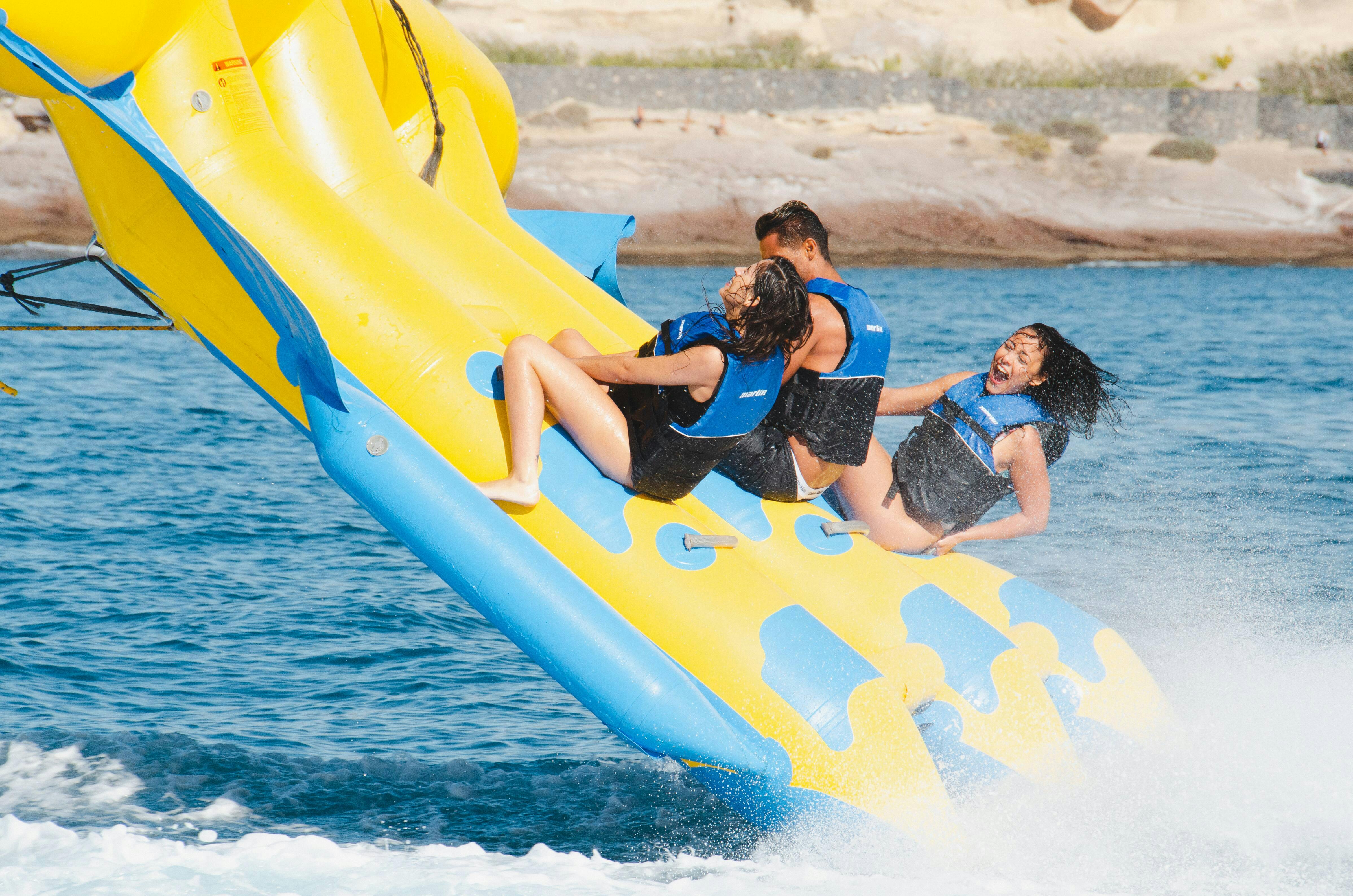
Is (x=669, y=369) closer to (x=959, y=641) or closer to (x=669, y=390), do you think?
(x=669, y=390)

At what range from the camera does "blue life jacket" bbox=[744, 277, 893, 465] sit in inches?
125

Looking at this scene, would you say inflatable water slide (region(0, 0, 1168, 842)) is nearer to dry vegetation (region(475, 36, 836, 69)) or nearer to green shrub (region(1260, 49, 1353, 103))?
dry vegetation (region(475, 36, 836, 69))

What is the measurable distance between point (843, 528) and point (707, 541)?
514 mm

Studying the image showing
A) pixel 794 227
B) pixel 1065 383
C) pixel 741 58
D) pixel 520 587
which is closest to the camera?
pixel 520 587

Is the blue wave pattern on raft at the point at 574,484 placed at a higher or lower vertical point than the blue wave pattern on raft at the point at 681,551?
higher

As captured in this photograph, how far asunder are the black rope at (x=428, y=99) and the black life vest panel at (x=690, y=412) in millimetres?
1585

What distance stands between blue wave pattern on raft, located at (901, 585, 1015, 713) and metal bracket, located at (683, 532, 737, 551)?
55 centimetres

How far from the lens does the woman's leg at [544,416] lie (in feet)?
10.0

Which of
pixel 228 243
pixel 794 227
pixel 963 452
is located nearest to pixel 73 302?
pixel 228 243

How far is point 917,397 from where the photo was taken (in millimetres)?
3744

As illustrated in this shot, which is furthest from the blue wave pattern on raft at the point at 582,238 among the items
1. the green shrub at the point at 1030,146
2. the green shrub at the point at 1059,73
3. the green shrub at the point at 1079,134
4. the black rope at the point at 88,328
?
the green shrub at the point at 1059,73

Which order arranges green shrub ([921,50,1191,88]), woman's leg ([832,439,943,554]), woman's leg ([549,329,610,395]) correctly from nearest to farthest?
1. woman's leg ([549,329,610,395])
2. woman's leg ([832,439,943,554])
3. green shrub ([921,50,1191,88])

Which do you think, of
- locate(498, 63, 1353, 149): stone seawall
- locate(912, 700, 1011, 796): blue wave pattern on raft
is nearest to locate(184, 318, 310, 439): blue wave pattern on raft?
locate(912, 700, 1011, 796): blue wave pattern on raft

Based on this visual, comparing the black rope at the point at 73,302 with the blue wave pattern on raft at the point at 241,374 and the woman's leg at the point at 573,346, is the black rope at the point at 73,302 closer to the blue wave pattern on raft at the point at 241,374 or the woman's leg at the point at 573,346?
the blue wave pattern on raft at the point at 241,374
